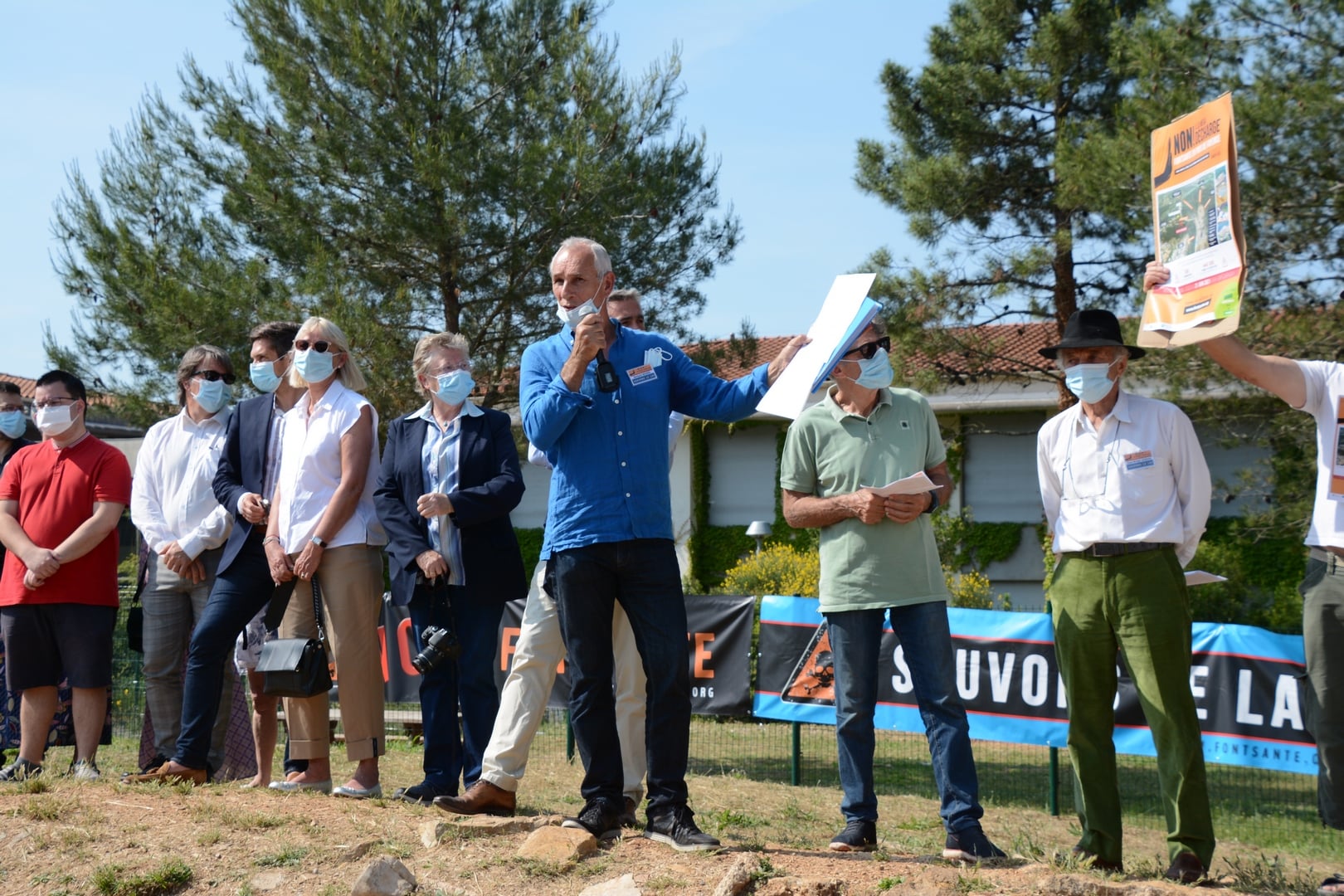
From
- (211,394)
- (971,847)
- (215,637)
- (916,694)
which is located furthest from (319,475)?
(971,847)

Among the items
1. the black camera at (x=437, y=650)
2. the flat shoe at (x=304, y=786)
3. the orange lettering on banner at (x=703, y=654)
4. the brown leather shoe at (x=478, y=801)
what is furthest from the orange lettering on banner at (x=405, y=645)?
the brown leather shoe at (x=478, y=801)

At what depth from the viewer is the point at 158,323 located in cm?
1412

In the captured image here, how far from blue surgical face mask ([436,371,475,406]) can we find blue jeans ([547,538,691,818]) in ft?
5.17

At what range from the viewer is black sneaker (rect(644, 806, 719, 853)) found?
14.4ft

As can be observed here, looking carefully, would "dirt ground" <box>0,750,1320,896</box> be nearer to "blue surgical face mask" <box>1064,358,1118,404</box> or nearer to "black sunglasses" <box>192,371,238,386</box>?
"blue surgical face mask" <box>1064,358,1118,404</box>

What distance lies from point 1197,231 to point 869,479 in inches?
57.8

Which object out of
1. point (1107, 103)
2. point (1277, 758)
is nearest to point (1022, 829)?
point (1277, 758)

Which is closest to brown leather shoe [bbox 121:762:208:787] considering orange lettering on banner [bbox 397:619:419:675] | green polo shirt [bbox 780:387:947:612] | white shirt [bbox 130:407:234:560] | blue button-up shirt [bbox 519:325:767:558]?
white shirt [bbox 130:407:234:560]

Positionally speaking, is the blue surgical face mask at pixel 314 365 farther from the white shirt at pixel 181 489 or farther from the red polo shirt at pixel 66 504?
the red polo shirt at pixel 66 504

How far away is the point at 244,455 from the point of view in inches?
247

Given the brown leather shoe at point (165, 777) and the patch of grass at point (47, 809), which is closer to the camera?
the patch of grass at point (47, 809)

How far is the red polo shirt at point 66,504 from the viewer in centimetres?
656

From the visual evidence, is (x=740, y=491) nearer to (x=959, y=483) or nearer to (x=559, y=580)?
(x=959, y=483)

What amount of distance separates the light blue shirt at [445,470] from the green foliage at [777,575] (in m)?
10.0
